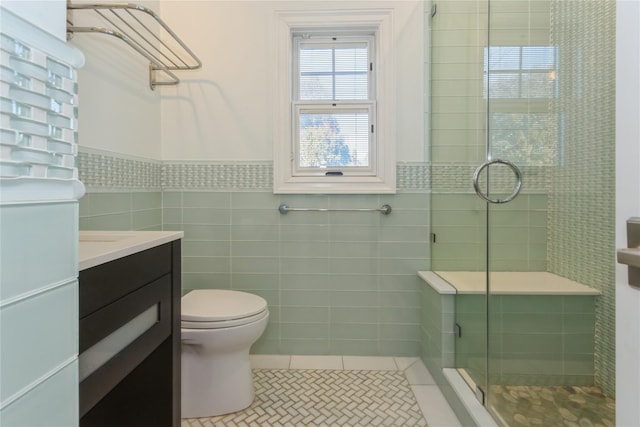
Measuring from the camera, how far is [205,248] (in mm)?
1961

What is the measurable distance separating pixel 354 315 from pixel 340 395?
0.45m

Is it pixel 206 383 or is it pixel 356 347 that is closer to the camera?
pixel 206 383

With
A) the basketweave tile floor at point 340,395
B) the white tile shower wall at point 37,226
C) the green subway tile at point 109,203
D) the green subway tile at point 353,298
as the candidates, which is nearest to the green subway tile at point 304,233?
the green subway tile at point 353,298

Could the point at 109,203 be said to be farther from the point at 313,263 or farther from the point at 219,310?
the point at 313,263

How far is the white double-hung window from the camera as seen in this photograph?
1.99 m

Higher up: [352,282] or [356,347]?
[352,282]

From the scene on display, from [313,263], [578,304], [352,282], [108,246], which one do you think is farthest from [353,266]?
[108,246]

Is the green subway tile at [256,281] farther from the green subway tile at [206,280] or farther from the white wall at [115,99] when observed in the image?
the white wall at [115,99]

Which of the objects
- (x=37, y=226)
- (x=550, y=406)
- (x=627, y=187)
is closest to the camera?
(x=37, y=226)


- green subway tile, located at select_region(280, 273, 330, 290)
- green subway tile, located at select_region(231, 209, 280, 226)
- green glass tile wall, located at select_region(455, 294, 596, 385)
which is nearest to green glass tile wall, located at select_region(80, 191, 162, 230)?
green subway tile, located at select_region(231, 209, 280, 226)

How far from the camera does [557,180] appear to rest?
154 centimetres

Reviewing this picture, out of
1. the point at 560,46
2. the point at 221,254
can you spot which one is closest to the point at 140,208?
the point at 221,254

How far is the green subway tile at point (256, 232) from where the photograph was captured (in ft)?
6.40

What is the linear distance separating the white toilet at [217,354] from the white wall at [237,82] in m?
0.89
